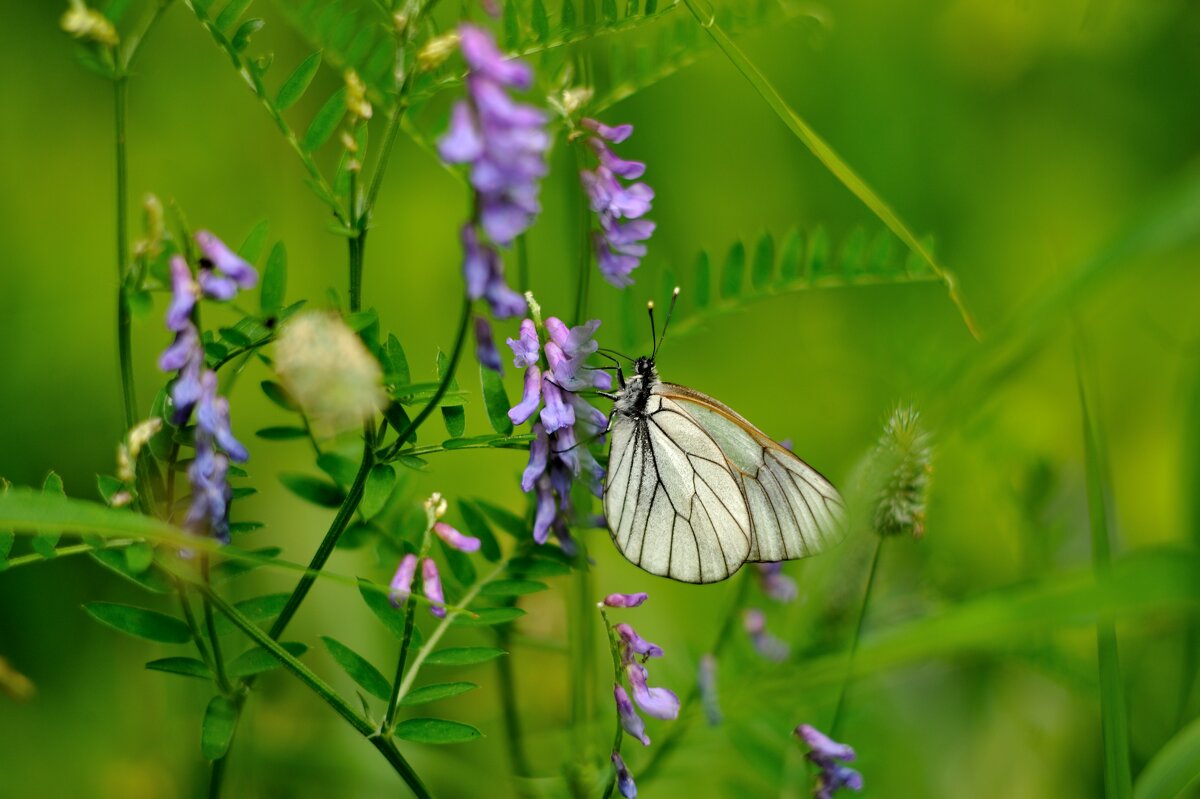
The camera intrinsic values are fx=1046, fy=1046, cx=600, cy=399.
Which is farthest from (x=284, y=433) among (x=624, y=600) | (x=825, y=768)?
(x=825, y=768)

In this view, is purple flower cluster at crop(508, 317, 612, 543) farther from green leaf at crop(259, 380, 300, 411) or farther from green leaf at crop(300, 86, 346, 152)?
green leaf at crop(300, 86, 346, 152)

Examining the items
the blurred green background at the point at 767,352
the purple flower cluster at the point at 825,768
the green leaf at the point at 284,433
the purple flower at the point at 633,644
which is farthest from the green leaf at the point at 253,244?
the purple flower cluster at the point at 825,768

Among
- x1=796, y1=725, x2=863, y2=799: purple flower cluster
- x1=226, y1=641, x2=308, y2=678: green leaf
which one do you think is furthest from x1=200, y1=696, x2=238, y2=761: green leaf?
x1=796, y1=725, x2=863, y2=799: purple flower cluster

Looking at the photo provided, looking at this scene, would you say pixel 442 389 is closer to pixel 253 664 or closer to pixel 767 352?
pixel 253 664

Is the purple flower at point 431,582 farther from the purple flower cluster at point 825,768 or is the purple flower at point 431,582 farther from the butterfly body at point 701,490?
the purple flower cluster at point 825,768

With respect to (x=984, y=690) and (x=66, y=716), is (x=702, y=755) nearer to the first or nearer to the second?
(x=984, y=690)

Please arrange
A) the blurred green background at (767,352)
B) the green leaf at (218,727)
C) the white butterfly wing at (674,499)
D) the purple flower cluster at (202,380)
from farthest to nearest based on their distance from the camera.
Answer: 1. the blurred green background at (767,352)
2. the white butterfly wing at (674,499)
3. the green leaf at (218,727)
4. the purple flower cluster at (202,380)
